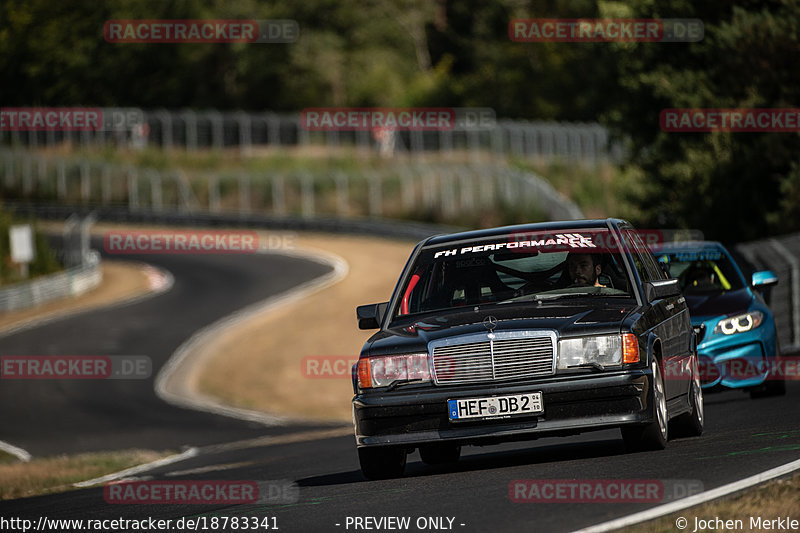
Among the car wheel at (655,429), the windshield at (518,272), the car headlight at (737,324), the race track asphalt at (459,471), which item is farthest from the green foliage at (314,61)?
the car wheel at (655,429)

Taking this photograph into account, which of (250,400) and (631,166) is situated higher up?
(631,166)

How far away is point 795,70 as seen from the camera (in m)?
29.2

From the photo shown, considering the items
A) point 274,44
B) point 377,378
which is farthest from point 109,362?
point 274,44

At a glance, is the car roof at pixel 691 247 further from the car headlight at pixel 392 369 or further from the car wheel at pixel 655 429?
the car headlight at pixel 392 369

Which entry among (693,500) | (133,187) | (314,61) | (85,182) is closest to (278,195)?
(133,187)

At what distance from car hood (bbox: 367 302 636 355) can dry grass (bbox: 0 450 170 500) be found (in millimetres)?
6056

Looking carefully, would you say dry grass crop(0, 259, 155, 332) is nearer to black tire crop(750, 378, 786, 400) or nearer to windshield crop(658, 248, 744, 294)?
windshield crop(658, 248, 744, 294)

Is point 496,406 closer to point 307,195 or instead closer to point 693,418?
point 693,418

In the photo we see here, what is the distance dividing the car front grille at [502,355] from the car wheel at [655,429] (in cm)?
73

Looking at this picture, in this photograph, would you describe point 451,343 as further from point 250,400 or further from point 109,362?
point 109,362

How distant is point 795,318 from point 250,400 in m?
14.5

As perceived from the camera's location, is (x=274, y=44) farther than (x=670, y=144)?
Yes

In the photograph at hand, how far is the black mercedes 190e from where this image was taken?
28.8 ft

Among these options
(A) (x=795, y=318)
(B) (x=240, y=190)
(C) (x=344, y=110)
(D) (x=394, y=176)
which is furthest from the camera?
(C) (x=344, y=110)
